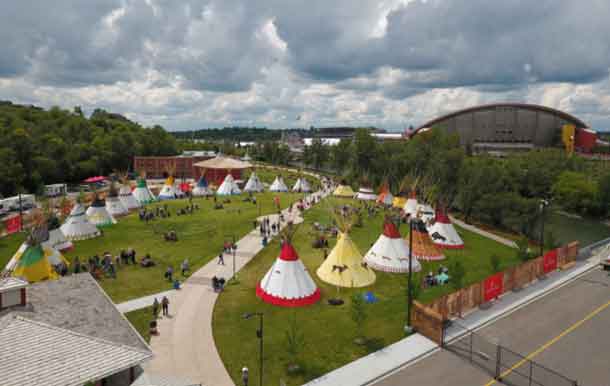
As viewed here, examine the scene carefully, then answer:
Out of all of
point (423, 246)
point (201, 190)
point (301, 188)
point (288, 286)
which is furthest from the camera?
point (301, 188)

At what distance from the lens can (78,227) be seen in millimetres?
35094

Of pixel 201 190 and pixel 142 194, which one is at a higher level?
pixel 142 194

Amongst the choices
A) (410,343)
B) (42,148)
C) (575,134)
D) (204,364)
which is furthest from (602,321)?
(575,134)

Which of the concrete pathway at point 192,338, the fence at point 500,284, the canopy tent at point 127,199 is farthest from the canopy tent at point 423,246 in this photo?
the canopy tent at point 127,199

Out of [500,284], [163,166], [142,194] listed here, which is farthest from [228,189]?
[500,284]

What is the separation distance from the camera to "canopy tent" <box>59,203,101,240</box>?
34656mm

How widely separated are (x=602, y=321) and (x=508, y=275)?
17.2 ft

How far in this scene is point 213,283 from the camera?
80.2 ft

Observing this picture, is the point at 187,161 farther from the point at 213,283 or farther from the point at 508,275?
the point at 508,275

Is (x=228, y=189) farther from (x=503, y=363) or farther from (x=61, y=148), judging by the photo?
(x=503, y=363)

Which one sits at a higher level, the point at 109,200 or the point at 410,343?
the point at 109,200

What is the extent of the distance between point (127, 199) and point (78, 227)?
14.2 m

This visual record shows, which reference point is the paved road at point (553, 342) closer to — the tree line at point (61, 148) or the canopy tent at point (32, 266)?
the canopy tent at point (32, 266)

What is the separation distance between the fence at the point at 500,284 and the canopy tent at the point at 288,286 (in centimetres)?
696
